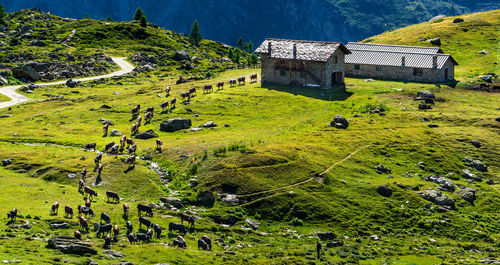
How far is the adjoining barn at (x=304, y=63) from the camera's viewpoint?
376 feet

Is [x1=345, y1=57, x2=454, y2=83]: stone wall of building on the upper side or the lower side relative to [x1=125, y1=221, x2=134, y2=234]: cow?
upper

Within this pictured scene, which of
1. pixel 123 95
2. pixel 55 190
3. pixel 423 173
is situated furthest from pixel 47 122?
pixel 423 173

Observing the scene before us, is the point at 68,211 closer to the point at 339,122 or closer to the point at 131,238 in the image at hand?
the point at 131,238

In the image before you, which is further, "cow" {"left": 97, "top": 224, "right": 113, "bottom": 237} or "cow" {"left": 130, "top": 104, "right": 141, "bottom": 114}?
"cow" {"left": 130, "top": 104, "right": 141, "bottom": 114}

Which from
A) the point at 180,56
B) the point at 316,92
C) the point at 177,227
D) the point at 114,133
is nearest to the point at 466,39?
the point at 316,92

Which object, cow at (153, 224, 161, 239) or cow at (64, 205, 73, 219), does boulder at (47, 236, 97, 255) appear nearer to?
cow at (153, 224, 161, 239)

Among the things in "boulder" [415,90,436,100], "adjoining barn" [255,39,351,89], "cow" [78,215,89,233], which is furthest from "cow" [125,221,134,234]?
"boulder" [415,90,436,100]

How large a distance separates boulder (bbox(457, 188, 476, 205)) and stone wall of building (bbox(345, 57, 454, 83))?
5311 centimetres

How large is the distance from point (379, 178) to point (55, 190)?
37593 mm

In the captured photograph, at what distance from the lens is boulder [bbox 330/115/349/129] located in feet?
295

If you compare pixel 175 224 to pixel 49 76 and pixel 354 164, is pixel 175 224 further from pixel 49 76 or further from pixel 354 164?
pixel 49 76

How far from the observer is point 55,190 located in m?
62.2

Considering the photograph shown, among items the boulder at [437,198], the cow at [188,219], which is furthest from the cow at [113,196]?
the boulder at [437,198]

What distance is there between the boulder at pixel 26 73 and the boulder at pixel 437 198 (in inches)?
3940
